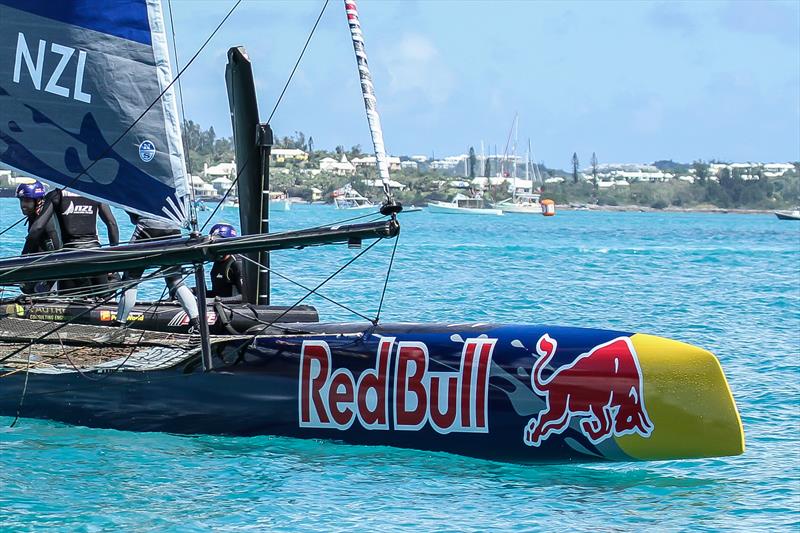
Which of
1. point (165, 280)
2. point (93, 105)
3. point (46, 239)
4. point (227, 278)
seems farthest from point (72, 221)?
point (93, 105)

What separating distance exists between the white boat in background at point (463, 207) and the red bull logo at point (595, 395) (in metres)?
86.7

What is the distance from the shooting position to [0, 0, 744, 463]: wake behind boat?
7.41 m

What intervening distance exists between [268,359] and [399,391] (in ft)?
3.07

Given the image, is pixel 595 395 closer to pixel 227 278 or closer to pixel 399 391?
pixel 399 391

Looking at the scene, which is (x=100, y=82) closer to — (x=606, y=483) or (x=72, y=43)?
(x=72, y=43)

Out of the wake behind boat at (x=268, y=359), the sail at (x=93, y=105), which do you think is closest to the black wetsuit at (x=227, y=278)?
the wake behind boat at (x=268, y=359)

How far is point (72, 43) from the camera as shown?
8.37 meters

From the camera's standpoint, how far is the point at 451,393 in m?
7.64

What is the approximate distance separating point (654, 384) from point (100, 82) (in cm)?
428

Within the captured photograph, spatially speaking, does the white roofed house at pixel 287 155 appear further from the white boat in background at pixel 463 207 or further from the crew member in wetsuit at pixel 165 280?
the crew member in wetsuit at pixel 165 280

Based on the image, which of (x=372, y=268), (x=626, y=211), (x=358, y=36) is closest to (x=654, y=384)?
(x=358, y=36)

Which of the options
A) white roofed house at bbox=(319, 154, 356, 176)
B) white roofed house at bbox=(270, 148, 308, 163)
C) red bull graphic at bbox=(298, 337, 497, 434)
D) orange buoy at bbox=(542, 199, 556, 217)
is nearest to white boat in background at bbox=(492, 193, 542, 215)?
orange buoy at bbox=(542, 199, 556, 217)

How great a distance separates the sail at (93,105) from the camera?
8.30 metres

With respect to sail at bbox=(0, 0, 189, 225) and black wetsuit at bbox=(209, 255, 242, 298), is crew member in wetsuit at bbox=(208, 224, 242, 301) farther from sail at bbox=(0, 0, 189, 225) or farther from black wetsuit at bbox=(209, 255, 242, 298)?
sail at bbox=(0, 0, 189, 225)
